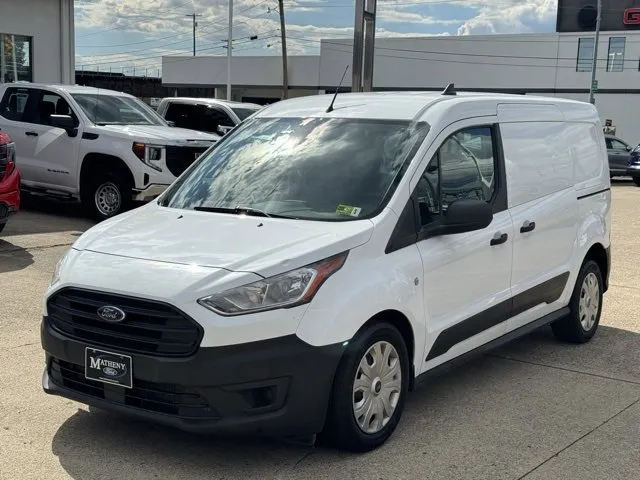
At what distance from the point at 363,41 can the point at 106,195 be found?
480 cm

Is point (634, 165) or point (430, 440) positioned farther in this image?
point (634, 165)

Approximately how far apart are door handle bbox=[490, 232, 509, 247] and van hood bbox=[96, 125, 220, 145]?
23.3 feet

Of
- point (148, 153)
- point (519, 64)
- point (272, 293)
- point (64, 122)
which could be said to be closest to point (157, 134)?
point (148, 153)

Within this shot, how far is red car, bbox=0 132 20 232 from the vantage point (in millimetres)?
9008

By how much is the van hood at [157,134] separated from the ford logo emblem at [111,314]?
25.1 ft

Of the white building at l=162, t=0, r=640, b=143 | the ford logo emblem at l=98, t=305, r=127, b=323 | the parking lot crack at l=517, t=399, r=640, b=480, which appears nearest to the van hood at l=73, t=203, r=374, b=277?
the ford logo emblem at l=98, t=305, r=127, b=323

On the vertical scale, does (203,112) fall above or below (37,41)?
Result: below

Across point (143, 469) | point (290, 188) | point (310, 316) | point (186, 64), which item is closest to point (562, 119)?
point (290, 188)

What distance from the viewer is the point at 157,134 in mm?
A: 11453

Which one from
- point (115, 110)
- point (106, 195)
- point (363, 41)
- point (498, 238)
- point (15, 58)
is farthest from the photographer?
point (15, 58)

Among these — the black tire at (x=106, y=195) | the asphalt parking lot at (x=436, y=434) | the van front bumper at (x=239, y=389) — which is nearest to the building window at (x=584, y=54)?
the black tire at (x=106, y=195)

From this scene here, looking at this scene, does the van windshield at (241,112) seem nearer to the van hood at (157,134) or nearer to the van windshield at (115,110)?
the van windshield at (115,110)

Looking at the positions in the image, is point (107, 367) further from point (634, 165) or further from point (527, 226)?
point (634, 165)

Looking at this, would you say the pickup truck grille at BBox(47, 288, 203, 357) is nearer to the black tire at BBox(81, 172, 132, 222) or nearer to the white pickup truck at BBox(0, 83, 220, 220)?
the white pickup truck at BBox(0, 83, 220, 220)
